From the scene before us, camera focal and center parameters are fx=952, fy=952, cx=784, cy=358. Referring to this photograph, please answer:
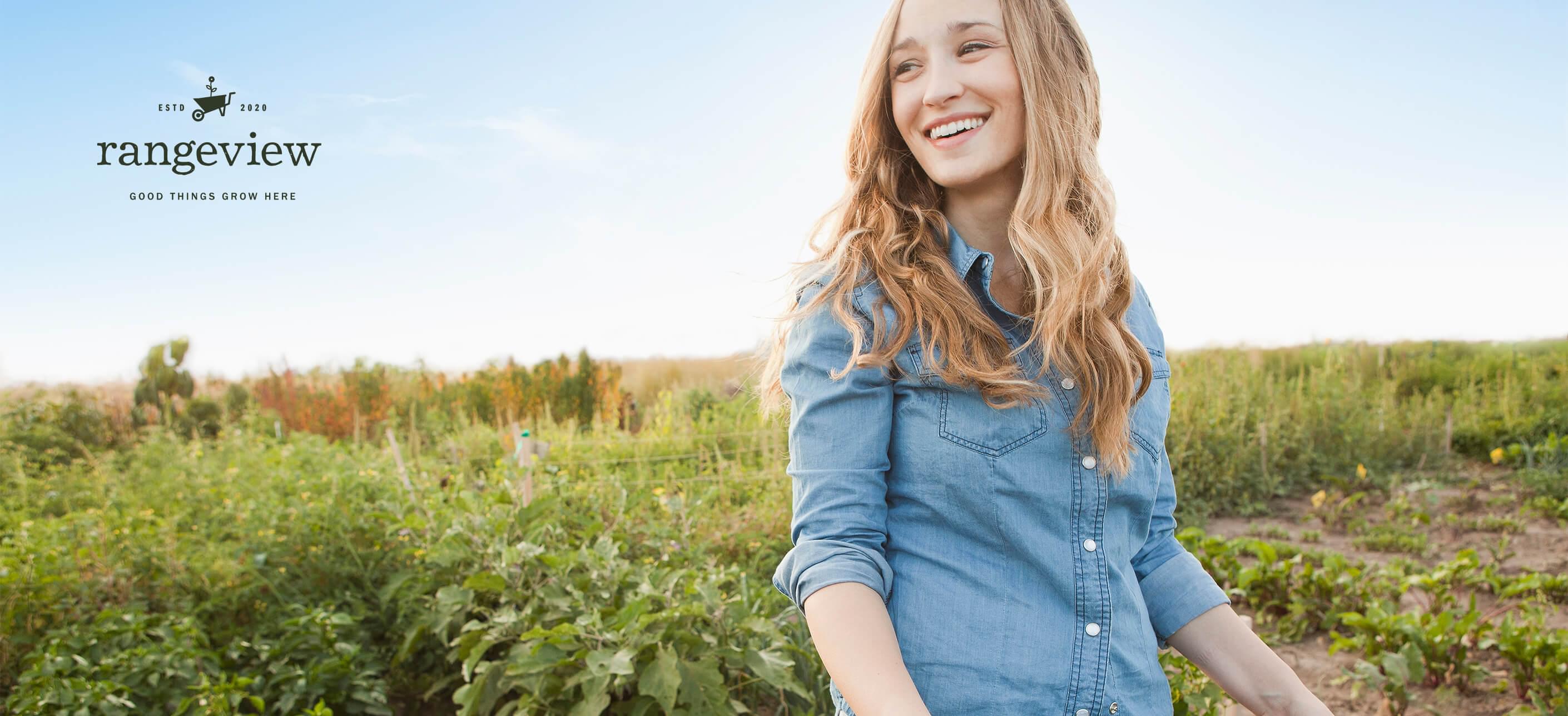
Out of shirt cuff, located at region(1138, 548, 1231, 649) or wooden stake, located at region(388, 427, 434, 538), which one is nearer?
shirt cuff, located at region(1138, 548, 1231, 649)

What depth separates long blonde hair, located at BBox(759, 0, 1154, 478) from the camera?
1153 mm

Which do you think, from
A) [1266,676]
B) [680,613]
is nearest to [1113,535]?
[1266,676]

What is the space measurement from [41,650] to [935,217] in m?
2.94

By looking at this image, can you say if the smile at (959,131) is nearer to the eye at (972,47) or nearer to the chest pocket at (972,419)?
the eye at (972,47)

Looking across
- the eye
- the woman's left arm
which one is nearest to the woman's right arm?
the eye

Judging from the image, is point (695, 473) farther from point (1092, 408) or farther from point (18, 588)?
point (1092, 408)

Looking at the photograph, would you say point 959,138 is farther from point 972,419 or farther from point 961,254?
point 972,419

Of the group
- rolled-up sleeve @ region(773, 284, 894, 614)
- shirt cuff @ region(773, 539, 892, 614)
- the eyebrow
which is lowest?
shirt cuff @ region(773, 539, 892, 614)

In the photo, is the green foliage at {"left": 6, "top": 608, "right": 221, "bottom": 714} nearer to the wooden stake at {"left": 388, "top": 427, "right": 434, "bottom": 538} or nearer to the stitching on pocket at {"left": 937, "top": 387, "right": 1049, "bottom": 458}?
the wooden stake at {"left": 388, "top": 427, "right": 434, "bottom": 538}

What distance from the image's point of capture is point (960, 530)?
3.68 feet

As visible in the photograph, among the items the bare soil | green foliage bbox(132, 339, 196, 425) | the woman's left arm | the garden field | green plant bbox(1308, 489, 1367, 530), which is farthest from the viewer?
green foliage bbox(132, 339, 196, 425)

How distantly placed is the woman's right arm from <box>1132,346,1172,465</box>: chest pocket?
1.28ft

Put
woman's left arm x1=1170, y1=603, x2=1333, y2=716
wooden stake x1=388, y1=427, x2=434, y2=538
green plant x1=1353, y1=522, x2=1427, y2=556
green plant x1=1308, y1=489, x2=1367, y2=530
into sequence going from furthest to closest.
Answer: green plant x1=1308, y1=489, x2=1367, y2=530, green plant x1=1353, y1=522, x2=1427, y2=556, wooden stake x1=388, y1=427, x2=434, y2=538, woman's left arm x1=1170, y1=603, x2=1333, y2=716

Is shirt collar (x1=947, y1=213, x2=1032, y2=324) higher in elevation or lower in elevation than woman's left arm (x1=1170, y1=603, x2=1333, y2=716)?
higher
